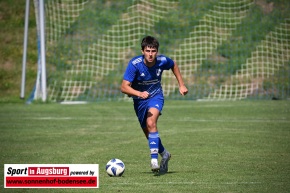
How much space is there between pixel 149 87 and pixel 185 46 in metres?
14.8

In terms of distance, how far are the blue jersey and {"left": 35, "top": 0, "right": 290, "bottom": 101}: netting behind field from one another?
43.2ft

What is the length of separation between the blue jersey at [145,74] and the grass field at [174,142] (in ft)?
3.63

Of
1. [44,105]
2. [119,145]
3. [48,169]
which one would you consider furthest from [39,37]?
[48,169]

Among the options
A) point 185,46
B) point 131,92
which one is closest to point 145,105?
point 131,92

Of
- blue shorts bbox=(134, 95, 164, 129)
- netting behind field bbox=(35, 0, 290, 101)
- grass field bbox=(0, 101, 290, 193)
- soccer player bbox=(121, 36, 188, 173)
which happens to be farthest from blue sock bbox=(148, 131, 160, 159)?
netting behind field bbox=(35, 0, 290, 101)

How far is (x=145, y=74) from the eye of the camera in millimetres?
10125

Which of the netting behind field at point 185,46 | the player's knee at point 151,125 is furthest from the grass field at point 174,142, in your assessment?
the netting behind field at point 185,46

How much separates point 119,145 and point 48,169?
3.94 metres

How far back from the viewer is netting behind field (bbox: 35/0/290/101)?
24.0 m

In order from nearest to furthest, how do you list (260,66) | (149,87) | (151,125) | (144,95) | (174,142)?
(144,95) → (151,125) → (149,87) → (174,142) → (260,66)

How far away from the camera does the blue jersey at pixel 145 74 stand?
1004 centimetres

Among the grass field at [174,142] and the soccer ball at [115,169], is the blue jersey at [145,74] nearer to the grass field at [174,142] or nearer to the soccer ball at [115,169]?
the grass field at [174,142]

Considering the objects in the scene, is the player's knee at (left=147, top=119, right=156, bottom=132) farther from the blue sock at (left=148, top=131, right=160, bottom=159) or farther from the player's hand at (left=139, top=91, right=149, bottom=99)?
the player's hand at (left=139, top=91, right=149, bottom=99)

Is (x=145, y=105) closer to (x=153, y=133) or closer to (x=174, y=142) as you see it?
(x=153, y=133)
